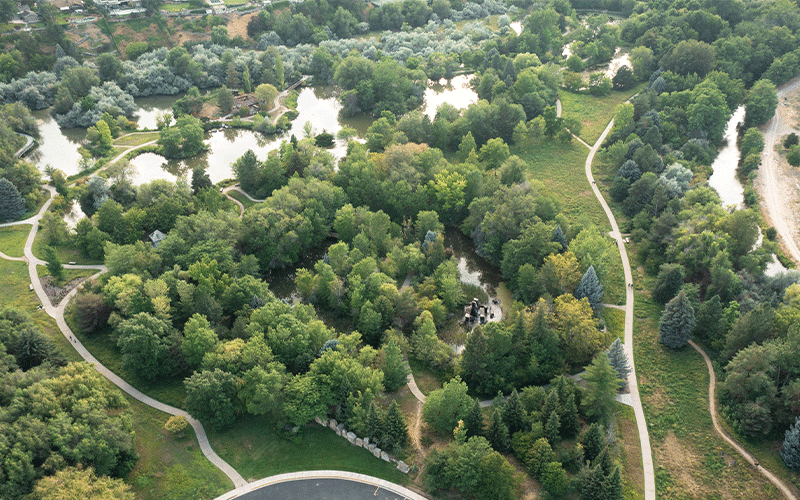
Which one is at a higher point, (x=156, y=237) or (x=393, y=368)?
(x=156, y=237)

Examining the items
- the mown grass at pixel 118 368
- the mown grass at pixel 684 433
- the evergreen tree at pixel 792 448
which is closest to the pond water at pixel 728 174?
the mown grass at pixel 684 433

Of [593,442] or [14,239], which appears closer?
[593,442]

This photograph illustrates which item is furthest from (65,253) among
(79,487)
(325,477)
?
(325,477)

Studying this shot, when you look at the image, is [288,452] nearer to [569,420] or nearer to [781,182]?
[569,420]

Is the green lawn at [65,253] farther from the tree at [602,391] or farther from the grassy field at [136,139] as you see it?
the tree at [602,391]

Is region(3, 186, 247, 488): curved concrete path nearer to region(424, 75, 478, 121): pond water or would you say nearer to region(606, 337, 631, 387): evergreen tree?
region(606, 337, 631, 387): evergreen tree

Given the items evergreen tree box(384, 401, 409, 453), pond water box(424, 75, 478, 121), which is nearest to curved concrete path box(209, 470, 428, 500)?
evergreen tree box(384, 401, 409, 453)
